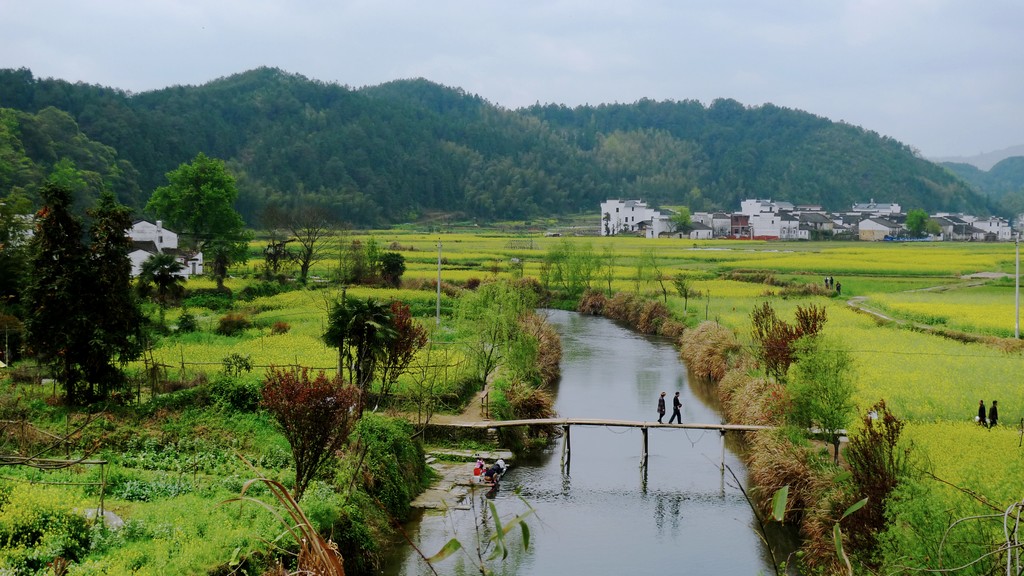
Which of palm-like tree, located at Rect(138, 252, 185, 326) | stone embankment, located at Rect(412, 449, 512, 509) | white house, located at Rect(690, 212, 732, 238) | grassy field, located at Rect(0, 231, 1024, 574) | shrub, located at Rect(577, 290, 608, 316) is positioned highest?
white house, located at Rect(690, 212, 732, 238)

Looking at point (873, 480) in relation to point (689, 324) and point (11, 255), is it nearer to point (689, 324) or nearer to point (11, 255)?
point (689, 324)

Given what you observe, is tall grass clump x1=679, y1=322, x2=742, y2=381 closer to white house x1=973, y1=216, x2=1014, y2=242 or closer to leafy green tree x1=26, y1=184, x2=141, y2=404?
leafy green tree x1=26, y1=184, x2=141, y2=404

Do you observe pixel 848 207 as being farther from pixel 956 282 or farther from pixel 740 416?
pixel 740 416

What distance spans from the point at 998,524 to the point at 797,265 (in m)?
56.9

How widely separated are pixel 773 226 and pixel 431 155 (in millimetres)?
51544

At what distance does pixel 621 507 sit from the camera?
20969 mm

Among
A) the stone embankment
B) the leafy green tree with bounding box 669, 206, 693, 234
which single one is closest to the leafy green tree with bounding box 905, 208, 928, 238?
the leafy green tree with bounding box 669, 206, 693, 234

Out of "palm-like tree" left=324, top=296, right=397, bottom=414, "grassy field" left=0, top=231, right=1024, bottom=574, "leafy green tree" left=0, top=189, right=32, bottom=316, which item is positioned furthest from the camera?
"leafy green tree" left=0, top=189, right=32, bottom=316

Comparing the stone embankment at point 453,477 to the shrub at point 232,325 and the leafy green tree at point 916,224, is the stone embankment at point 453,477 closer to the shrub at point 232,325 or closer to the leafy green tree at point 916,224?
the shrub at point 232,325

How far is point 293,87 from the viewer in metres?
140

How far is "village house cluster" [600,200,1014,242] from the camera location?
365 ft

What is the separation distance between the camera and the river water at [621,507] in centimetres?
1761

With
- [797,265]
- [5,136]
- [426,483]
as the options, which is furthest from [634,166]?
[426,483]

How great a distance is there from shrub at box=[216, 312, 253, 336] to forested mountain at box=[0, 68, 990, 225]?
4175cm
